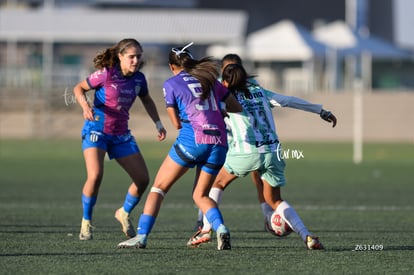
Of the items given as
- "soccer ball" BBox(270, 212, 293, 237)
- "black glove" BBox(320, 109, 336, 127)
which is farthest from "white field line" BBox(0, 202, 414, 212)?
"black glove" BBox(320, 109, 336, 127)

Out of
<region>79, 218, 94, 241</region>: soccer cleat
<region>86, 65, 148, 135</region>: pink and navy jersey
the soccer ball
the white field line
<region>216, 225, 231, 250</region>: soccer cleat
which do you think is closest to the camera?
<region>216, 225, 231, 250</region>: soccer cleat

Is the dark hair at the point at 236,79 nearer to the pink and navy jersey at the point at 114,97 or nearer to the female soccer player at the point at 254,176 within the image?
the female soccer player at the point at 254,176

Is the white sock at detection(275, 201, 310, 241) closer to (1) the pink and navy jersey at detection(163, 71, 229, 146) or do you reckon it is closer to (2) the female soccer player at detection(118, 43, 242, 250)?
(2) the female soccer player at detection(118, 43, 242, 250)

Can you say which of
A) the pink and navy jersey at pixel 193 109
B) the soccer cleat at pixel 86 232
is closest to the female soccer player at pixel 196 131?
the pink and navy jersey at pixel 193 109

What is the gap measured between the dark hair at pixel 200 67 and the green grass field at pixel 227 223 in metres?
1.54

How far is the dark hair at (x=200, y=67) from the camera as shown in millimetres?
9828

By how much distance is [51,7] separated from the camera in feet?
164

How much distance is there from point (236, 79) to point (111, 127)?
1549mm

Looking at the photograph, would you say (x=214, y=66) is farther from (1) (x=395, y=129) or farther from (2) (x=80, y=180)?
(1) (x=395, y=129)

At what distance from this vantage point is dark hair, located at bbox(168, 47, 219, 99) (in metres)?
9.83

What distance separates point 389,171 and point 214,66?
17.7 meters

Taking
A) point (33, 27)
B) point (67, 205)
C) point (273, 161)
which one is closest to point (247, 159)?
point (273, 161)

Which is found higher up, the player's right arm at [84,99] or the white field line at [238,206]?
the player's right arm at [84,99]

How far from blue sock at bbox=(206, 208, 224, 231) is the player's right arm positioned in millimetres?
1570
